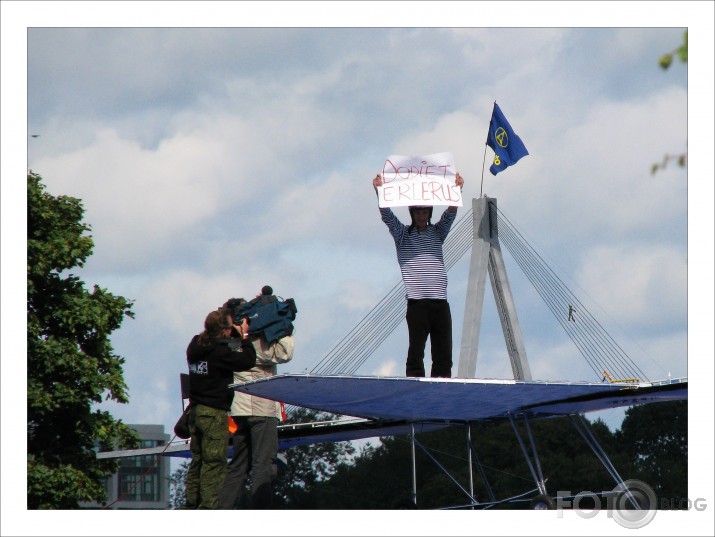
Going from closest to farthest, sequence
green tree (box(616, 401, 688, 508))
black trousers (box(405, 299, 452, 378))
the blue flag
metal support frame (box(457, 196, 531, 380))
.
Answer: black trousers (box(405, 299, 452, 378)) < metal support frame (box(457, 196, 531, 380)) < the blue flag < green tree (box(616, 401, 688, 508))

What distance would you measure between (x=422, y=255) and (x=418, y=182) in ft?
2.95

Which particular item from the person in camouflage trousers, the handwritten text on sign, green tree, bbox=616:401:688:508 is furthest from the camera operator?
green tree, bbox=616:401:688:508

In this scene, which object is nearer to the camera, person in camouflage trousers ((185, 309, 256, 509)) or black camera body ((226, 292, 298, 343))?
person in camouflage trousers ((185, 309, 256, 509))

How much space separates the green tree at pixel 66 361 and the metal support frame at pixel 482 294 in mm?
10167

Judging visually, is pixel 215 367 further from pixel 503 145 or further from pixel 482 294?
pixel 503 145

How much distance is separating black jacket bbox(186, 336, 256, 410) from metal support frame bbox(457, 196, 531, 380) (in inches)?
198

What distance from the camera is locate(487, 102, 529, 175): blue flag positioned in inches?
630

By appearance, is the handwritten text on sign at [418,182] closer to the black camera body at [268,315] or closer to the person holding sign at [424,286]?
the person holding sign at [424,286]

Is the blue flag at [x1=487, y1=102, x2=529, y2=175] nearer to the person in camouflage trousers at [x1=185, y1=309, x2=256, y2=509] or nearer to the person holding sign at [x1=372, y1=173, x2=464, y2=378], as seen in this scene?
the person holding sign at [x1=372, y1=173, x2=464, y2=378]

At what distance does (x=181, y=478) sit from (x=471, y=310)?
123 feet

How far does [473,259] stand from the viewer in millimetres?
16234

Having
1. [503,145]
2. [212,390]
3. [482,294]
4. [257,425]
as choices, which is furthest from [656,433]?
[212,390]

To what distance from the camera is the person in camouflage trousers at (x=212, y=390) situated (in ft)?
36.4

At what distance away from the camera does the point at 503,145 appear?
16078 mm
